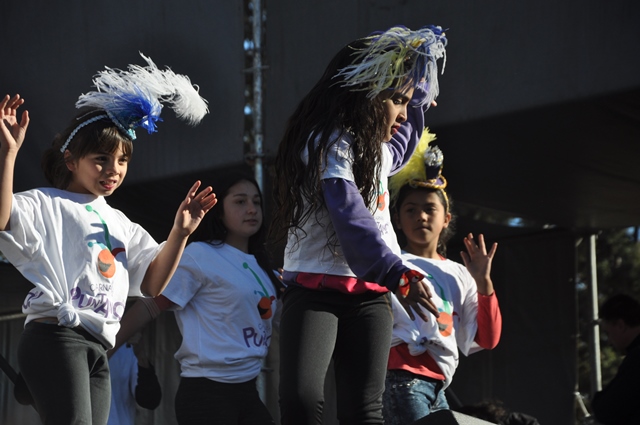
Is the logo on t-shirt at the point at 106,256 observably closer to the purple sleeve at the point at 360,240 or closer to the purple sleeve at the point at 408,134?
the purple sleeve at the point at 360,240

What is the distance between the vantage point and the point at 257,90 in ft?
14.3

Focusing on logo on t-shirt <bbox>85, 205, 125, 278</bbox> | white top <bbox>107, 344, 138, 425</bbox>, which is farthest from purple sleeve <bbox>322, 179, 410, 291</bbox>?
white top <bbox>107, 344, 138, 425</bbox>

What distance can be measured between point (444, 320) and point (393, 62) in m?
1.43

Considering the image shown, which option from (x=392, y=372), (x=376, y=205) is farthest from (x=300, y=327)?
A: (x=392, y=372)

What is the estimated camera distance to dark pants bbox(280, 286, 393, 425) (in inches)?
104

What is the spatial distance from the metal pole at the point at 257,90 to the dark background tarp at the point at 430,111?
0.12 ft

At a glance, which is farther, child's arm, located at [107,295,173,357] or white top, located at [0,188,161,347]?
child's arm, located at [107,295,173,357]

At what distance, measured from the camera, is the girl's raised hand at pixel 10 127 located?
9.36 feet

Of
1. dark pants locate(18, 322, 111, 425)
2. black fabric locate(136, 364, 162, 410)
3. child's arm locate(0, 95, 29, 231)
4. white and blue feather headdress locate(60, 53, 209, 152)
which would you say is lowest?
black fabric locate(136, 364, 162, 410)

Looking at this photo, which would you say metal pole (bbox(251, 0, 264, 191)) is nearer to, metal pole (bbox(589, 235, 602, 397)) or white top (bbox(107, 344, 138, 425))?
white top (bbox(107, 344, 138, 425))

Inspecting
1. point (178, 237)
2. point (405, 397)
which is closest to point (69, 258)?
point (178, 237)

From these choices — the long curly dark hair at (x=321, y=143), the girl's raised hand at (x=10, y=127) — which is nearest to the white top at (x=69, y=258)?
the girl's raised hand at (x=10, y=127)

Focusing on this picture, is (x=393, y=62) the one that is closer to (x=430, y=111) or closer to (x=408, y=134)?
(x=408, y=134)

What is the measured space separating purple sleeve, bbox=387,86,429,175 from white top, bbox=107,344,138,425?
8.07 ft
